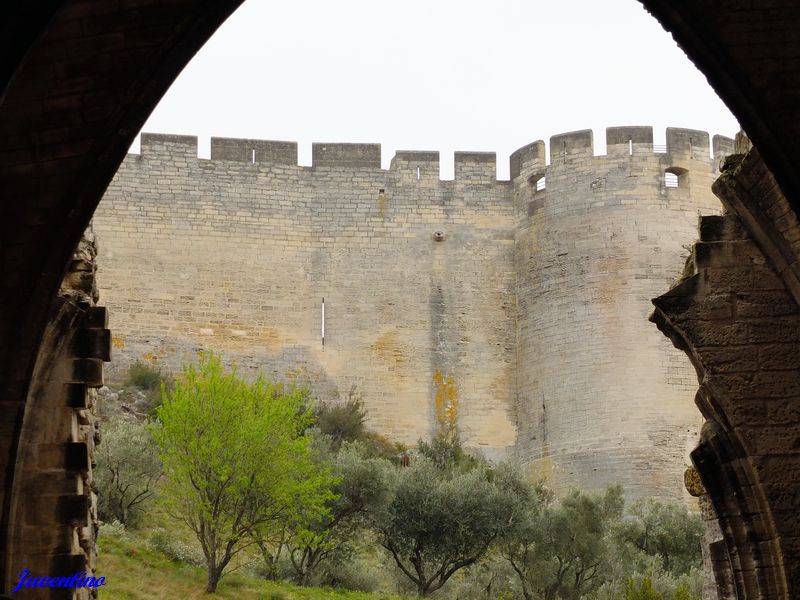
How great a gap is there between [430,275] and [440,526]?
11678 millimetres

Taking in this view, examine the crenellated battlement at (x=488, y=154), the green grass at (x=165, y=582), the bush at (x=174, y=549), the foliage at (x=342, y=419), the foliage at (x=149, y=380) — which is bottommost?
the green grass at (x=165, y=582)

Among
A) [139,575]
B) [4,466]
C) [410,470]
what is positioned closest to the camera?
[4,466]

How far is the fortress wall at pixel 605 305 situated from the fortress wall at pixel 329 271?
2.77 ft

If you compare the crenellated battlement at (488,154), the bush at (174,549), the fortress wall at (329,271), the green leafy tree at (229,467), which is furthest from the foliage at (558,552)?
the crenellated battlement at (488,154)

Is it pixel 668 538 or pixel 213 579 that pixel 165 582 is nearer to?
pixel 213 579

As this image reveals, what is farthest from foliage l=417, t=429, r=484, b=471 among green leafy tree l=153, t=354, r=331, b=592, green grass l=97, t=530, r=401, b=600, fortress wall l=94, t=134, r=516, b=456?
green grass l=97, t=530, r=401, b=600

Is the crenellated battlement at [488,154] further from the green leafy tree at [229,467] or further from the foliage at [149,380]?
the green leafy tree at [229,467]

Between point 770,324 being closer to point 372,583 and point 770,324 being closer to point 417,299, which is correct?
point 372,583

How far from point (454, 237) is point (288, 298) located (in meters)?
3.97

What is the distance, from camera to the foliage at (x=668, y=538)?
25750 mm

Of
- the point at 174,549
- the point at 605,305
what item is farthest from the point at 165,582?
the point at 605,305

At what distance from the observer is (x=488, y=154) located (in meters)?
37.5

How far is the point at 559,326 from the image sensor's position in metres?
34.6

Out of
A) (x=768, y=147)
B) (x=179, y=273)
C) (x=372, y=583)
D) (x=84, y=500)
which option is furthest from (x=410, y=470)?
(x=768, y=147)
